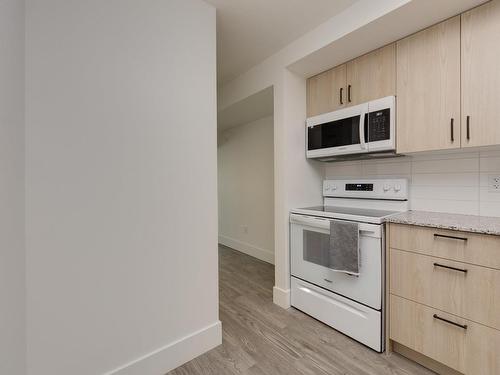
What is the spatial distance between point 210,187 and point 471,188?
1.84m

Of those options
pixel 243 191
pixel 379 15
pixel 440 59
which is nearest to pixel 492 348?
pixel 440 59

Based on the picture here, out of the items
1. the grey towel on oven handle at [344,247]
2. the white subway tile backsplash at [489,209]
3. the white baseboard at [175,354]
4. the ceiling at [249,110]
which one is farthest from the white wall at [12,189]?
the white subway tile backsplash at [489,209]

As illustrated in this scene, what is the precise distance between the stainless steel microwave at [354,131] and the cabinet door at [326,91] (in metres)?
0.10

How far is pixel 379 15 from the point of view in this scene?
A: 151cm

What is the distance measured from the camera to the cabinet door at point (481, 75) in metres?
1.35

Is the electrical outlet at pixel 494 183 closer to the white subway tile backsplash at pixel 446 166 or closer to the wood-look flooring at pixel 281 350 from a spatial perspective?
the white subway tile backsplash at pixel 446 166

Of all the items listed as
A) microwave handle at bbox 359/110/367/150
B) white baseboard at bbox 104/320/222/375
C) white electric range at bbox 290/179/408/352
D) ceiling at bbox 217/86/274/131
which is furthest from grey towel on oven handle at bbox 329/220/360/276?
ceiling at bbox 217/86/274/131

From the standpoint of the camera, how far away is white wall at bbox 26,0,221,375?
1077mm

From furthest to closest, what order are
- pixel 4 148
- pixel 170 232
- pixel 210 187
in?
pixel 210 187 → pixel 170 232 → pixel 4 148

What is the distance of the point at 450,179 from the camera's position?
1749mm

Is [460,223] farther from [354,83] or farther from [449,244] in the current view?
[354,83]

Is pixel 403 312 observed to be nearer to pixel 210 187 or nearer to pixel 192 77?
pixel 210 187

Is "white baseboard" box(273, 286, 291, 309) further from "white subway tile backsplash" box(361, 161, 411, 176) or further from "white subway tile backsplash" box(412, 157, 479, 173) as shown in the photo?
"white subway tile backsplash" box(412, 157, 479, 173)

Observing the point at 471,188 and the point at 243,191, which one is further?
the point at 243,191
